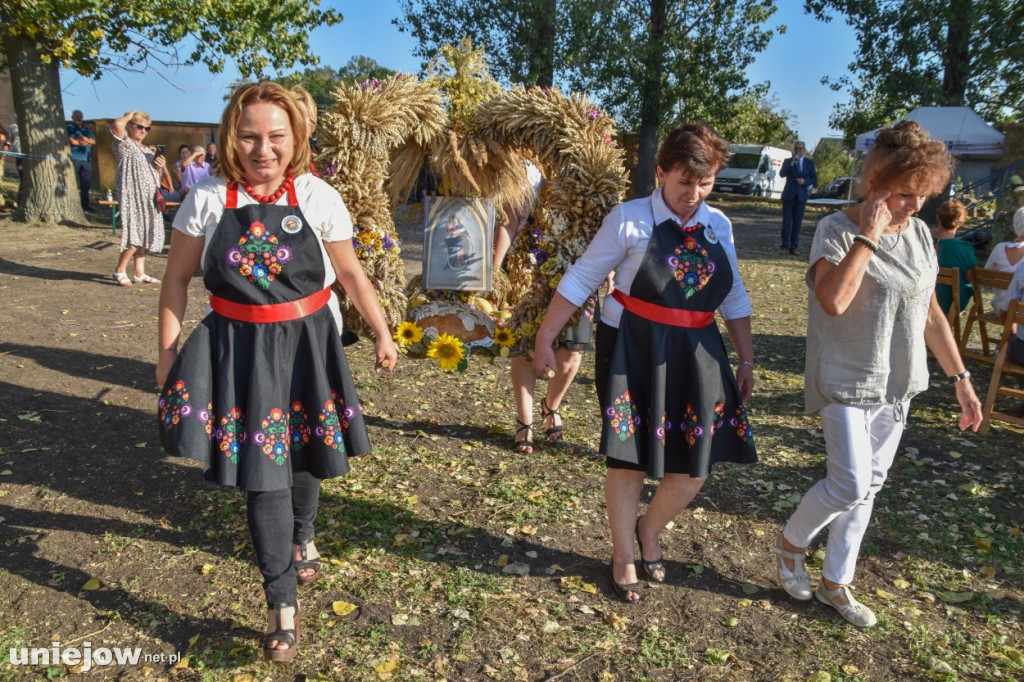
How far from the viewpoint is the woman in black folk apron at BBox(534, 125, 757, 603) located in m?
2.98

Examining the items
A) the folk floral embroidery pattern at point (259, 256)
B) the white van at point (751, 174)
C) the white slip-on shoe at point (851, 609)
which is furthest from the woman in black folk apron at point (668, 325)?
the white van at point (751, 174)

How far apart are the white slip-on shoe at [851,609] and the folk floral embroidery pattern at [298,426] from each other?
2192 millimetres

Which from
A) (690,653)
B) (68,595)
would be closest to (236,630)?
(68,595)

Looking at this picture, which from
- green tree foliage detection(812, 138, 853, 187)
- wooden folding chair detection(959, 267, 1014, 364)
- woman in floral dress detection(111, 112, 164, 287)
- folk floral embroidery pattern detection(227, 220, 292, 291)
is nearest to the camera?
folk floral embroidery pattern detection(227, 220, 292, 291)

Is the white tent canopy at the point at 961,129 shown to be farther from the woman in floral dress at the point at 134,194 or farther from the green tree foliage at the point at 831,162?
the green tree foliage at the point at 831,162

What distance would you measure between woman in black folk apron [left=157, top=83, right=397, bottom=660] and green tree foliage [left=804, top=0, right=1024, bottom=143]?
18977 millimetres

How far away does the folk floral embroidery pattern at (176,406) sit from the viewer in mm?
2631

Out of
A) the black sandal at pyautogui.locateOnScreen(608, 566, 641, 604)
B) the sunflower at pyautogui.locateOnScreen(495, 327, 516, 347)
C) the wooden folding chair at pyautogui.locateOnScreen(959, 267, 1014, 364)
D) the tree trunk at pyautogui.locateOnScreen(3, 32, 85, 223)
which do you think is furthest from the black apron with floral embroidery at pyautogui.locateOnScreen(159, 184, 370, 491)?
the tree trunk at pyautogui.locateOnScreen(3, 32, 85, 223)

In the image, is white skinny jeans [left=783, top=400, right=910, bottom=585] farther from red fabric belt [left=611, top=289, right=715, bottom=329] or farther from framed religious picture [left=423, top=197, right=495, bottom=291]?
framed religious picture [left=423, top=197, right=495, bottom=291]

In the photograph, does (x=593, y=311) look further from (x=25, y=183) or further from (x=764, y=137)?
(x=764, y=137)

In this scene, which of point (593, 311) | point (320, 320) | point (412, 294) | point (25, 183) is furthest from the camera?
point (25, 183)

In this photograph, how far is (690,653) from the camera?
295 cm

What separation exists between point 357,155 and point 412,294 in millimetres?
1296

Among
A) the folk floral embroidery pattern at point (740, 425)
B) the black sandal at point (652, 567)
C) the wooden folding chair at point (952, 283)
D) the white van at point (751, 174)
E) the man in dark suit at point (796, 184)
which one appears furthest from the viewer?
the white van at point (751, 174)
